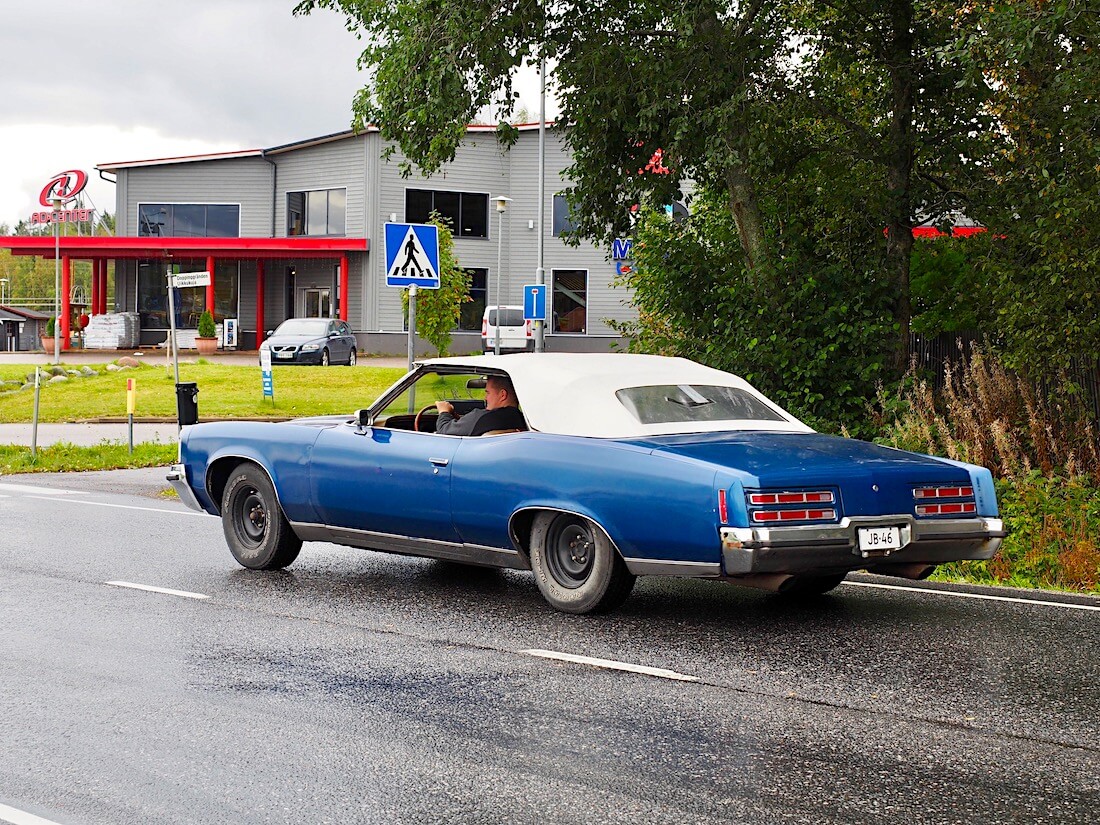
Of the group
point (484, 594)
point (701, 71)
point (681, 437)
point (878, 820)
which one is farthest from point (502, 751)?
point (701, 71)

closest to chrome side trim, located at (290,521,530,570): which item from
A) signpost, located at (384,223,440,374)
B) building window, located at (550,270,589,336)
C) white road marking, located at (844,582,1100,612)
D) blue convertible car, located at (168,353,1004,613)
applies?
blue convertible car, located at (168,353,1004,613)

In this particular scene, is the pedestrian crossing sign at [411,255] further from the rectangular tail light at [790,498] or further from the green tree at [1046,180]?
the rectangular tail light at [790,498]

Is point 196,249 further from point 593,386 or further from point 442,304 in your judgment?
point 593,386

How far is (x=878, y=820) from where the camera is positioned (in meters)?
4.52

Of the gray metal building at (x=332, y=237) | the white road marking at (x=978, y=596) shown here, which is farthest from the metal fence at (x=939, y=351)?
the gray metal building at (x=332, y=237)

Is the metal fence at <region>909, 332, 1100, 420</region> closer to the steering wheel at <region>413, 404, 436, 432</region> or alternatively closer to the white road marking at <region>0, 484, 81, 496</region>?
the steering wheel at <region>413, 404, 436, 432</region>

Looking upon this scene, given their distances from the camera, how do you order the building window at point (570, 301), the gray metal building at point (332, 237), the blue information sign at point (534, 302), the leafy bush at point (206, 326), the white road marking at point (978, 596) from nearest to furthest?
the white road marking at point (978, 596)
the blue information sign at point (534, 302)
the leafy bush at point (206, 326)
the gray metal building at point (332, 237)
the building window at point (570, 301)

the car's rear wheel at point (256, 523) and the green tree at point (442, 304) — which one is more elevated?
the green tree at point (442, 304)

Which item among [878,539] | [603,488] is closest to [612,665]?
[603,488]

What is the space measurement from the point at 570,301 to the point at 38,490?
3490cm

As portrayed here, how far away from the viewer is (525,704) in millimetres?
6031

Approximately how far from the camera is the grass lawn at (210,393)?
2828 centimetres

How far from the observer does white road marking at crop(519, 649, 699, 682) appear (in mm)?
6594

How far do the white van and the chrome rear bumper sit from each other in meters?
35.0
